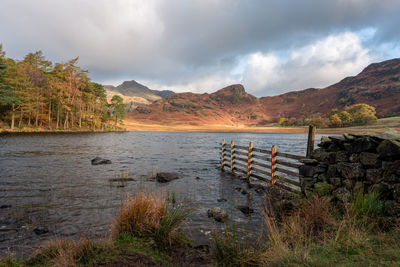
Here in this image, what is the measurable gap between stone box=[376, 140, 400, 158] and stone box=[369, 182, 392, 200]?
2.16ft

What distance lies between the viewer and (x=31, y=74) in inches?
1935

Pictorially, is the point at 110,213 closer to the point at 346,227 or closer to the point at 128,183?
the point at 128,183

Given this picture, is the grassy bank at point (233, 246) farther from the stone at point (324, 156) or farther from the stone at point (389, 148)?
the stone at point (324, 156)

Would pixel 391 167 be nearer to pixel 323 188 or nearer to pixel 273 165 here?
pixel 323 188

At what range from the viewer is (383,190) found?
174 inches

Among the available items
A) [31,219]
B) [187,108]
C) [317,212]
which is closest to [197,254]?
[317,212]

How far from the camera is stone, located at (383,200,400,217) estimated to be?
4048 mm

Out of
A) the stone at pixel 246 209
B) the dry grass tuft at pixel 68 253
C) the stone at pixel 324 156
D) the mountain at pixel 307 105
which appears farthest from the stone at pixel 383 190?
the mountain at pixel 307 105

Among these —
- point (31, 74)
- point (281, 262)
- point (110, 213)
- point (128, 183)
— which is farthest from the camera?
point (31, 74)

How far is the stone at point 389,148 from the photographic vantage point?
429 cm

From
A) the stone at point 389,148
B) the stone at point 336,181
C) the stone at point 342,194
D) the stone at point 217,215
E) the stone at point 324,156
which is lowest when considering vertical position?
the stone at point 217,215

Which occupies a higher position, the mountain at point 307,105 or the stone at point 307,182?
the mountain at point 307,105

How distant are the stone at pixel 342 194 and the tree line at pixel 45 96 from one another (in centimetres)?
5528

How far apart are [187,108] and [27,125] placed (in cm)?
14011
